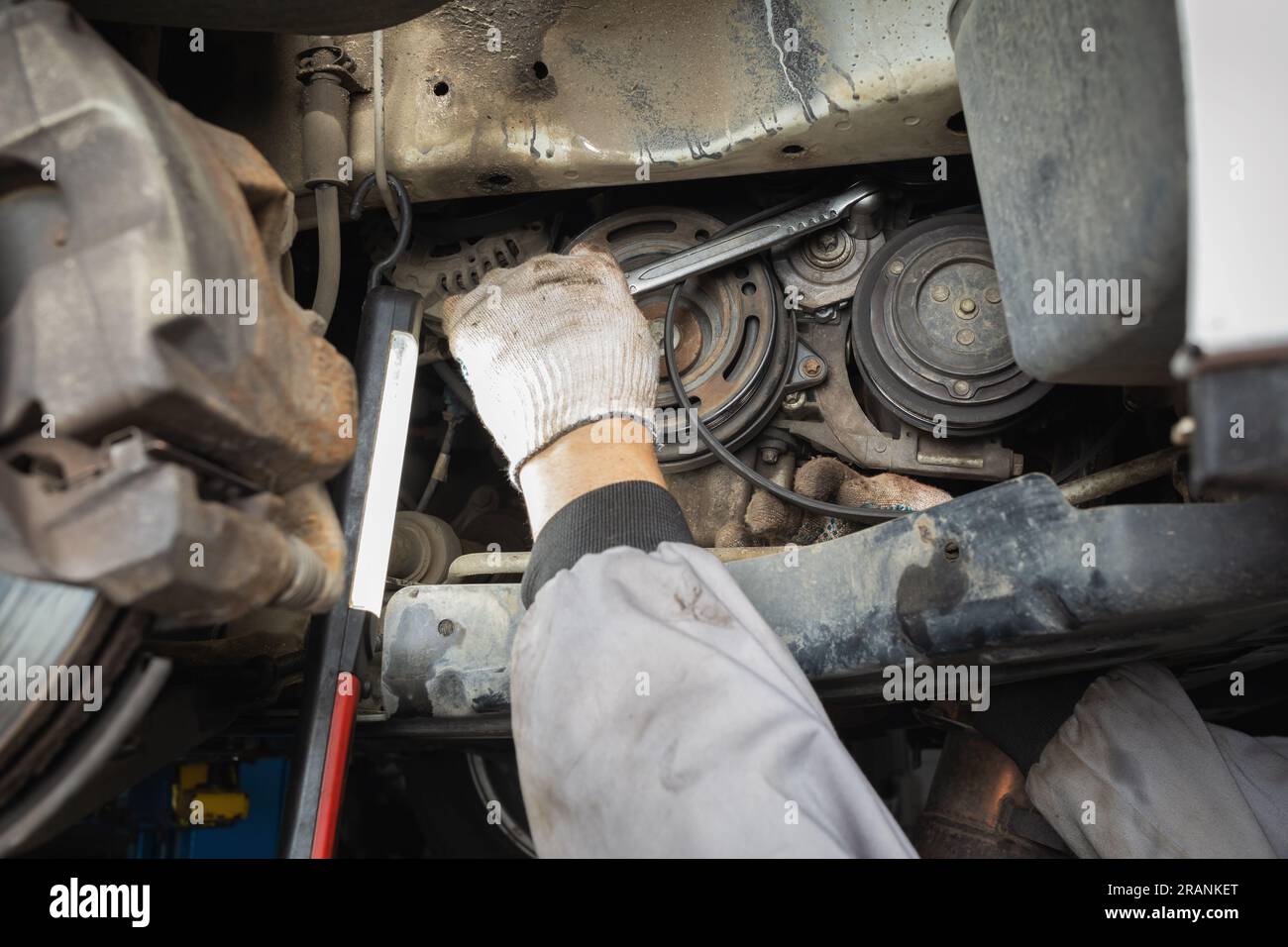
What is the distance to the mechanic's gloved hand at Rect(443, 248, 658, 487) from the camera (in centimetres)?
97

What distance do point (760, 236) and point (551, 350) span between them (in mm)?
383

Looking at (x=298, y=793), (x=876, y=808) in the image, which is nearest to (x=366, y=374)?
(x=298, y=793)

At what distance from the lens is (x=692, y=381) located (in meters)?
1.27

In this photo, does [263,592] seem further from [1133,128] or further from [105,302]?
[1133,128]

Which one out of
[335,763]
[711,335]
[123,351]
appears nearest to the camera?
[123,351]

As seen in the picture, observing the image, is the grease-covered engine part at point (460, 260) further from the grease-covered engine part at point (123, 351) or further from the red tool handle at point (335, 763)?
the grease-covered engine part at point (123, 351)

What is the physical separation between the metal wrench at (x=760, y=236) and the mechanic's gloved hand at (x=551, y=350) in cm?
17

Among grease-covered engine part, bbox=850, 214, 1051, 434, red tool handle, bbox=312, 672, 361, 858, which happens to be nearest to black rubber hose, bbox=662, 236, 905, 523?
grease-covered engine part, bbox=850, 214, 1051, 434

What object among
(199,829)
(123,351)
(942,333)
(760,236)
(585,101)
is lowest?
(199,829)

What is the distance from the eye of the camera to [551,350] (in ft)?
3.22

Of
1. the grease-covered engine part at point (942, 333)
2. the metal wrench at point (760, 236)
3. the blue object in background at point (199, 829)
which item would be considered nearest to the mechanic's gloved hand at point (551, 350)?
the metal wrench at point (760, 236)

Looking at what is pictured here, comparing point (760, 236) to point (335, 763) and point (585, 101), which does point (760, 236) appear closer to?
point (585, 101)

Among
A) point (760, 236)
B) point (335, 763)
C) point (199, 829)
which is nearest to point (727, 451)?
point (760, 236)

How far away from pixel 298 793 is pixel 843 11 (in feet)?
3.14
